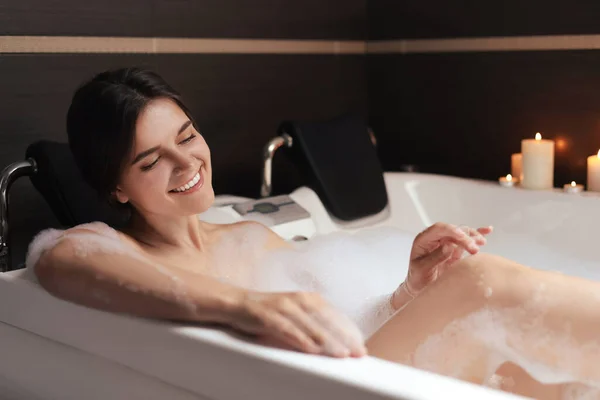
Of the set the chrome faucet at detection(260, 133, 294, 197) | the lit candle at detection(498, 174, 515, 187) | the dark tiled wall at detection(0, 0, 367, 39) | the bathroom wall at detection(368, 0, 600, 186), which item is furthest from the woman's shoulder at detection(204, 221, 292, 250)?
the bathroom wall at detection(368, 0, 600, 186)

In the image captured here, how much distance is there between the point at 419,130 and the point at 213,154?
0.93m

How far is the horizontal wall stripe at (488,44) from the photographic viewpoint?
2.55 m

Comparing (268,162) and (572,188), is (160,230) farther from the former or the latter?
(572,188)

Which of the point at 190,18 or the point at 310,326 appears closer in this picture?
the point at 310,326

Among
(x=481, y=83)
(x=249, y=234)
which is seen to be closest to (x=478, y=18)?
(x=481, y=83)

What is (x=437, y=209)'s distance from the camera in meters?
2.63

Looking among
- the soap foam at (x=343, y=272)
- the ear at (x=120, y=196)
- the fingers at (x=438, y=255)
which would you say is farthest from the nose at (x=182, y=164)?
the fingers at (x=438, y=255)

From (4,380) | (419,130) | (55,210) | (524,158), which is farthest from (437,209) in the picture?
(4,380)

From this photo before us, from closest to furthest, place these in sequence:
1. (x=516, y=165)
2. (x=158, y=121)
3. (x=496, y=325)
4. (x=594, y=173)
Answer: (x=496, y=325) < (x=158, y=121) < (x=594, y=173) < (x=516, y=165)

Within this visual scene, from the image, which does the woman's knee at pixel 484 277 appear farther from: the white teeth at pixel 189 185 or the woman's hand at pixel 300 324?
the white teeth at pixel 189 185

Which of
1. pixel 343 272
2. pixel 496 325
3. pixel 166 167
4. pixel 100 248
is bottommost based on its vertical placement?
pixel 343 272

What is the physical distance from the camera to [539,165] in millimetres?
2492

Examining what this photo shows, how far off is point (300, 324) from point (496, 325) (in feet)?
1.14

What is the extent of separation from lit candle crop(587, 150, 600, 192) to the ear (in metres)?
1.59
